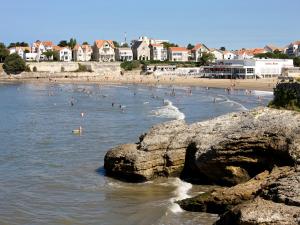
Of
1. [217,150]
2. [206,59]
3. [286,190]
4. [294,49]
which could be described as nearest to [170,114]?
[217,150]

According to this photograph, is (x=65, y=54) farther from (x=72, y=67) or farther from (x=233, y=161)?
(x=233, y=161)

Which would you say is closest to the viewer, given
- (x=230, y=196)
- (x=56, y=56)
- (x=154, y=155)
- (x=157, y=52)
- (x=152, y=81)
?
(x=230, y=196)

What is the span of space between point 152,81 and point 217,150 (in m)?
103

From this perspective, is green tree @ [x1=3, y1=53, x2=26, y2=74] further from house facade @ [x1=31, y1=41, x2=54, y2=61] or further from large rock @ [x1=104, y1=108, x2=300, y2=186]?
large rock @ [x1=104, y1=108, x2=300, y2=186]

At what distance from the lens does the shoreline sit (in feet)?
323

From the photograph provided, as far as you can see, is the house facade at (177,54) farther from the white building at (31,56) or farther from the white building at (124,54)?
the white building at (31,56)

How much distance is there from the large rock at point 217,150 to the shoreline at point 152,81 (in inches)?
2854

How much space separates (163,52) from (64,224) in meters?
146

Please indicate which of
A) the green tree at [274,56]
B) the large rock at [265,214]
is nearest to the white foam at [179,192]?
the large rock at [265,214]

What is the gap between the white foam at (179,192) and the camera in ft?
56.0

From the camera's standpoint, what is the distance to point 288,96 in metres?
22.3

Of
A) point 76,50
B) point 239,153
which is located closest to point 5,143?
point 239,153

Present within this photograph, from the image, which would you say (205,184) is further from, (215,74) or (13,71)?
(13,71)

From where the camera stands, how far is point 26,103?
2712 inches
